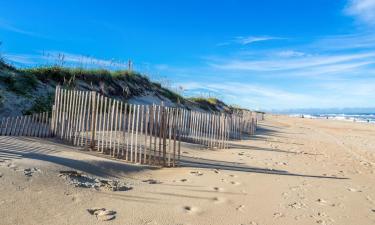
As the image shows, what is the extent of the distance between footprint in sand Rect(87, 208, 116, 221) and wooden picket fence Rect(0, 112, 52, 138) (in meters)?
5.97

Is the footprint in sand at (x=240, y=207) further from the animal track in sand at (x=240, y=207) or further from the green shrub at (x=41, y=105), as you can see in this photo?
the green shrub at (x=41, y=105)

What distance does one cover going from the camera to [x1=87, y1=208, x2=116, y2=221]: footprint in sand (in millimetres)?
4958

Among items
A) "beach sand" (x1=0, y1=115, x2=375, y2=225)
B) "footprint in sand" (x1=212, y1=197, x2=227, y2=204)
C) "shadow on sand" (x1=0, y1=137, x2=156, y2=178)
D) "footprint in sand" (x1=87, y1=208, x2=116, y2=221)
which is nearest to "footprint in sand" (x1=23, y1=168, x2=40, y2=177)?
"beach sand" (x1=0, y1=115, x2=375, y2=225)

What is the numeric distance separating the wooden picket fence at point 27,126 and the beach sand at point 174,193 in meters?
1.04

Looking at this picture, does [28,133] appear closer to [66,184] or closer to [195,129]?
[66,184]

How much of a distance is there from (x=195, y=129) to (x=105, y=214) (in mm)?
9872

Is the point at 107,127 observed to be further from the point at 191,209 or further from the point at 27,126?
the point at 191,209

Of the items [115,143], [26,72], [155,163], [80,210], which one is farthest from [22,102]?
[80,210]

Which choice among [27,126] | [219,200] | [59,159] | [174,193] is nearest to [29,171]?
[59,159]

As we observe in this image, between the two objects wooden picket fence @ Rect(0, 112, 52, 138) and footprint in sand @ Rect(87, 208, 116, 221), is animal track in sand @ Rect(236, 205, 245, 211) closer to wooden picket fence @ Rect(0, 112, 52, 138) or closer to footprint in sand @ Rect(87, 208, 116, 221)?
footprint in sand @ Rect(87, 208, 116, 221)

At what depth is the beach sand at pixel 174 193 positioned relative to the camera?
16.8 feet

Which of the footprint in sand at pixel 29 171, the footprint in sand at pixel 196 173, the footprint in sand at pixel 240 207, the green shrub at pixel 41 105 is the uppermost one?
the green shrub at pixel 41 105

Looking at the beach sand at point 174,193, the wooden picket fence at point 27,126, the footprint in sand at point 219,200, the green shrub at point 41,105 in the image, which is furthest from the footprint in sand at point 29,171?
the green shrub at point 41,105

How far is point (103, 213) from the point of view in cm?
509
